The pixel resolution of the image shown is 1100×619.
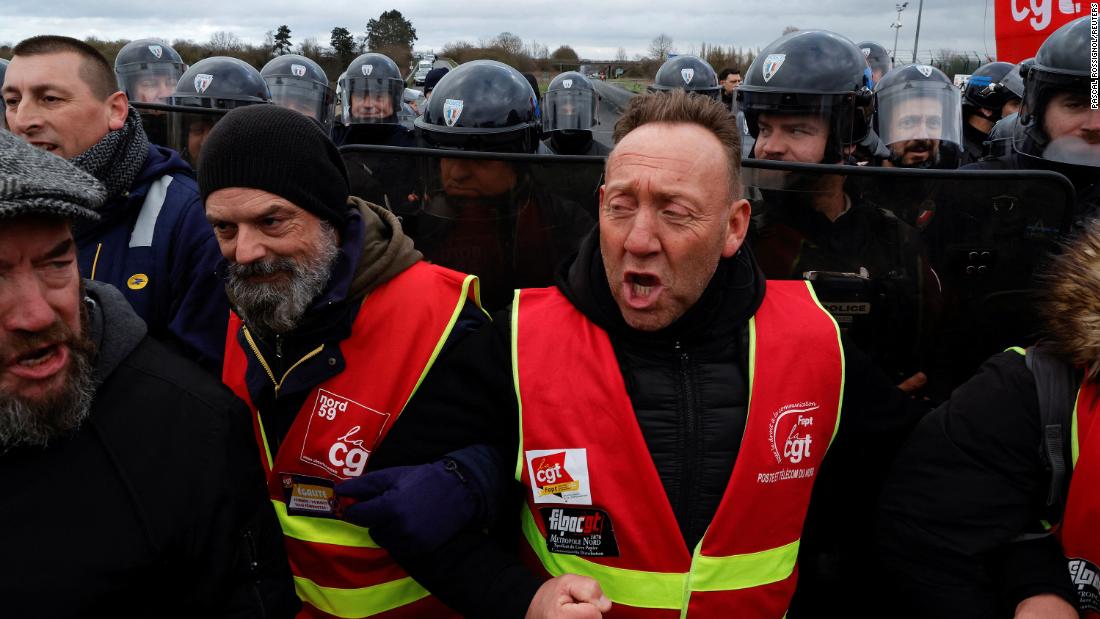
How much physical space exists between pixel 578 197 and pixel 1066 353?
145 centimetres

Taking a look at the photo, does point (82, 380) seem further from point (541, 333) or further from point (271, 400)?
point (541, 333)

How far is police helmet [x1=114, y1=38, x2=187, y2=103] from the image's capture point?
7.83 m

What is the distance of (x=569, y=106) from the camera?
7.68 m

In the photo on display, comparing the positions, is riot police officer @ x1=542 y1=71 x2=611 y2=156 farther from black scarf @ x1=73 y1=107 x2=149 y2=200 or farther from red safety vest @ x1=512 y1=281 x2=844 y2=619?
red safety vest @ x1=512 y1=281 x2=844 y2=619

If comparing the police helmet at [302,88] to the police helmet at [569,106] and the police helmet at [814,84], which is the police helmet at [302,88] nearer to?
the police helmet at [569,106]

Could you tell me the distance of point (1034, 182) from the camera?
2453 mm

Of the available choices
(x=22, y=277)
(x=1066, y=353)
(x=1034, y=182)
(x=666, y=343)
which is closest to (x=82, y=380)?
(x=22, y=277)

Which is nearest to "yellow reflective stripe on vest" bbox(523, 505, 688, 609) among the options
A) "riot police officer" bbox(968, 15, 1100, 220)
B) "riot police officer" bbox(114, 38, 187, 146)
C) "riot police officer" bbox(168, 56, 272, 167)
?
"riot police officer" bbox(968, 15, 1100, 220)

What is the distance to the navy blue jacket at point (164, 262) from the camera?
2752 mm

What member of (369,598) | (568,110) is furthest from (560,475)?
(568,110)

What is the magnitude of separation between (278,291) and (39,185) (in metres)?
0.84

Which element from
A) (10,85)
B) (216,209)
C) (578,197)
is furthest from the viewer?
(10,85)

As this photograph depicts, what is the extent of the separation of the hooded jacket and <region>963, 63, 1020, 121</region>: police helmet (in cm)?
609

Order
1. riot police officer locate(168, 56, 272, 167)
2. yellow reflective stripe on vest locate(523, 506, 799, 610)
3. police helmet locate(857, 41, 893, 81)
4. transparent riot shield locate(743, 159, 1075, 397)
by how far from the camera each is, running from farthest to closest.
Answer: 1. police helmet locate(857, 41, 893, 81)
2. riot police officer locate(168, 56, 272, 167)
3. transparent riot shield locate(743, 159, 1075, 397)
4. yellow reflective stripe on vest locate(523, 506, 799, 610)
